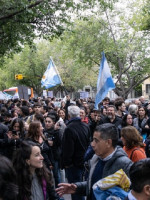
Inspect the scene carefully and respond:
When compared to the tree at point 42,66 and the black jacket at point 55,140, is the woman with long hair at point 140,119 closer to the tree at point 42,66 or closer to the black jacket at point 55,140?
the black jacket at point 55,140

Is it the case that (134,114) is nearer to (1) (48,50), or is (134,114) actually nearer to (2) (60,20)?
(2) (60,20)

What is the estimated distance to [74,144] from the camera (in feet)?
18.5

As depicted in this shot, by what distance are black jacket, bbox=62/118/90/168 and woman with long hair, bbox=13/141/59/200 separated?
1.90 metres

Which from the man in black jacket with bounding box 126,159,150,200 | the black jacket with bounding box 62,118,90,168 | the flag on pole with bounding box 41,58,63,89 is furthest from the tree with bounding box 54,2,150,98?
the man in black jacket with bounding box 126,159,150,200

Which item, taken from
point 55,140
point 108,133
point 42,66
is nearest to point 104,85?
point 55,140

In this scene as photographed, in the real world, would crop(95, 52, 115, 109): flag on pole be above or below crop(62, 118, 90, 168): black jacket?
above

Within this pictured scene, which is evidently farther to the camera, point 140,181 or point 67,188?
point 67,188

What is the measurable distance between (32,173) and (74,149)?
7.16 feet

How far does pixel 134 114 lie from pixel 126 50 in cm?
1720

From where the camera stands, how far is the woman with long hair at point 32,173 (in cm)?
339

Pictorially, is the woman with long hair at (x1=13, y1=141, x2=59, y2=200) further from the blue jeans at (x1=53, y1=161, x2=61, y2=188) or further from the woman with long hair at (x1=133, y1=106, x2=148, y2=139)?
the woman with long hair at (x1=133, y1=106, x2=148, y2=139)

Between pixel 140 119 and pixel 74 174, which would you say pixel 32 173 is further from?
pixel 140 119

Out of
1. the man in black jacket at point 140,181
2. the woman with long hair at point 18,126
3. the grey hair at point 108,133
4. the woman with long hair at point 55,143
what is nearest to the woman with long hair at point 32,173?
the grey hair at point 108,133

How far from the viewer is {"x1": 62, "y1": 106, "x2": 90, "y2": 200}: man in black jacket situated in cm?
556
